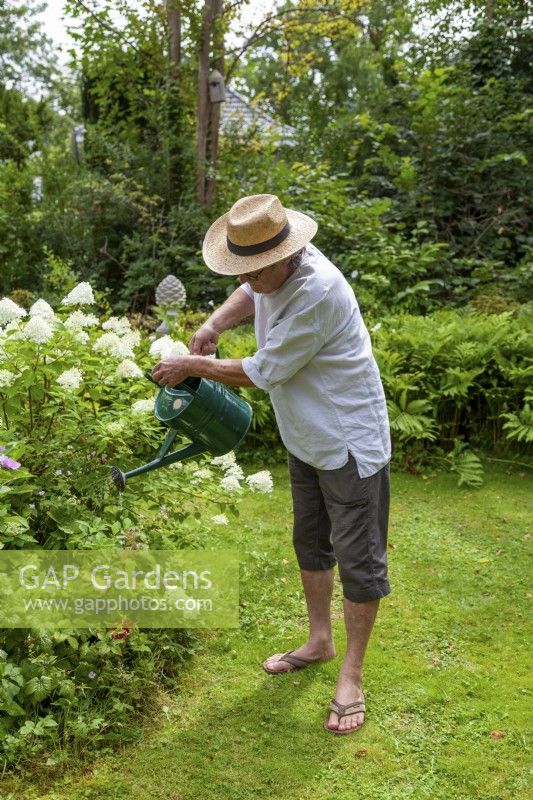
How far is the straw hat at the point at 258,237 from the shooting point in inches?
94.7

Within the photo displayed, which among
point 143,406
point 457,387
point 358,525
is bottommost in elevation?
point 457,387

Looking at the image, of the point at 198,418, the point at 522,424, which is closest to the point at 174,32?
the point at 522,424

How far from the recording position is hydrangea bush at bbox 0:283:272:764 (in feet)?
7.90

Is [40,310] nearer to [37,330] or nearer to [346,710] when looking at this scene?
[37,330]

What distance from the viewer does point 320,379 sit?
252 cm

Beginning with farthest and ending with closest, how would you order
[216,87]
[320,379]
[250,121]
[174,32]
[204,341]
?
[250,121] < [174,32] < [216,87] < [204,341] < [320,379]

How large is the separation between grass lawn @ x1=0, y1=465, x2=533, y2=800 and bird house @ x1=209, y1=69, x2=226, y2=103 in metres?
6.53

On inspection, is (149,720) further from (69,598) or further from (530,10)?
(530,10)

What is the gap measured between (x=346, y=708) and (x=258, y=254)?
Answer: 1.57 metres

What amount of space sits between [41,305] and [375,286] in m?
4.76

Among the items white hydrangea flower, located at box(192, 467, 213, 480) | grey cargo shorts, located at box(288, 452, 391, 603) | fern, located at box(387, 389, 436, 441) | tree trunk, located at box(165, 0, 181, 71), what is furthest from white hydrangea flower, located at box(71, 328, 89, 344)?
tree trunk, located at box(165, 0, 181, 71)

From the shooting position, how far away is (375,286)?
722 centimetres

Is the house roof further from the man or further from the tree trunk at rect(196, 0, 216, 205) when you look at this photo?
the man

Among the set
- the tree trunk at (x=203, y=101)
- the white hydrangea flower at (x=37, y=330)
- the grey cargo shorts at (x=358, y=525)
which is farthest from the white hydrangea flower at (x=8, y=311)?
the tree trunk at (x=203, y=101)
